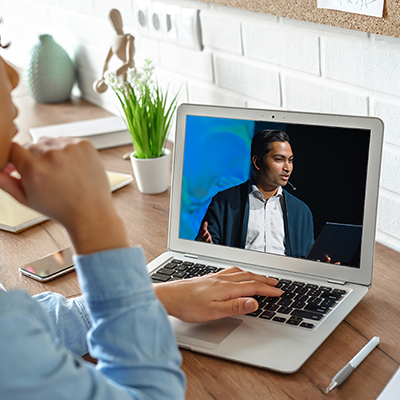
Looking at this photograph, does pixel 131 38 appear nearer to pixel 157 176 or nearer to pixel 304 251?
pixel 157 176

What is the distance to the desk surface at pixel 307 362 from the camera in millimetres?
622

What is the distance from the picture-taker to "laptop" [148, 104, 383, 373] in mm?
704

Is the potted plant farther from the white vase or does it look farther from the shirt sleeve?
the shirt sleeve

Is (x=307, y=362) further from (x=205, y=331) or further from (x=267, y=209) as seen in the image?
(x=267, y=209)

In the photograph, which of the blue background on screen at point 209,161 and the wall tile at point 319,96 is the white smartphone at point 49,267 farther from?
the wall tile at point 319,96

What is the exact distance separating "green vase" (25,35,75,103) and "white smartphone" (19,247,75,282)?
1.14m

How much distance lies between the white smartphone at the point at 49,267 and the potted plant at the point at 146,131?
0.33 metres

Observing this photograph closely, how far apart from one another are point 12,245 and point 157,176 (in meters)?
0.38

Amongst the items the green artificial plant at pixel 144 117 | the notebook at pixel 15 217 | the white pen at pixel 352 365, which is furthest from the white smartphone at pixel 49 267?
the white pen at pixel 352 365

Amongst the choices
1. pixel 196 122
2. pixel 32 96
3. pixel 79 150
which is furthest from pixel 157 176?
pixel 32 96

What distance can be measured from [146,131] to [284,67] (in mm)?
354

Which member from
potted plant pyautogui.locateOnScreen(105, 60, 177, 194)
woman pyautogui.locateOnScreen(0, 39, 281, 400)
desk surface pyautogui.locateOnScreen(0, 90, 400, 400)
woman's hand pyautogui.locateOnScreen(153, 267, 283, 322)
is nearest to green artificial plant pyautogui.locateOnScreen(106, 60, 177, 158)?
potted plant pyautogui.locateOnScreen(105, 60, 177, 194)

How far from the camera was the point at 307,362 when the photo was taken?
2.17 feet

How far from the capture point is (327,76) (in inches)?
40.6
